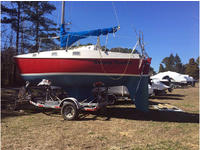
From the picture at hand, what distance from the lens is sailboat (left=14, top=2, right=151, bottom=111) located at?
18.5 ft

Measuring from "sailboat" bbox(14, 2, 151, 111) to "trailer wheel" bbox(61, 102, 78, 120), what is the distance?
0.78 meters

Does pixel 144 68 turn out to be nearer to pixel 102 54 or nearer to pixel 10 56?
pixel 102 54

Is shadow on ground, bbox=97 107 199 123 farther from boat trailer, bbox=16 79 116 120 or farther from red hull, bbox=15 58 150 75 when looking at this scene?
red hull, bbox=15 58 150 75

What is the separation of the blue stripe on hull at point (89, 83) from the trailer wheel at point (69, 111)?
77 centimetres

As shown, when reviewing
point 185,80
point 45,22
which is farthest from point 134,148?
point 185,80

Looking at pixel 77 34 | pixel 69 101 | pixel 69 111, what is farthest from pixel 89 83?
pixel 77 34

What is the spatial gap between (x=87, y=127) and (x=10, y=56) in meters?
12.8

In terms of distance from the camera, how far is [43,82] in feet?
20.5

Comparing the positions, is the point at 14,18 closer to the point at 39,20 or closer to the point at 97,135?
the point at 39,20

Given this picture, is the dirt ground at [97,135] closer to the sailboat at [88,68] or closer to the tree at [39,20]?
the sailboat at [88,68]

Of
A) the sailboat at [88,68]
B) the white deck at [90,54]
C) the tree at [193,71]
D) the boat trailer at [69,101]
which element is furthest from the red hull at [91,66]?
the tree at [193,71]

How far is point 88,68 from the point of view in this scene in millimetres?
5637

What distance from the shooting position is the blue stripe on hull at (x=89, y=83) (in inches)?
228

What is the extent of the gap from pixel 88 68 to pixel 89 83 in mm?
651
